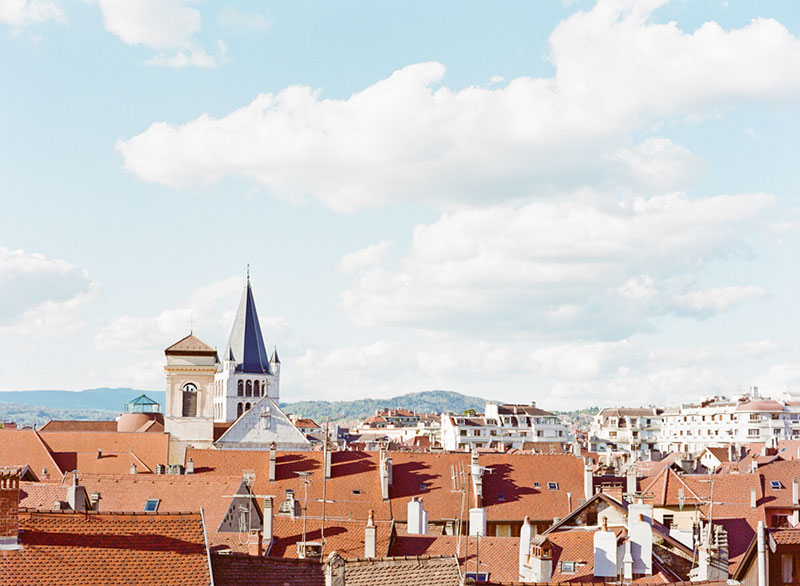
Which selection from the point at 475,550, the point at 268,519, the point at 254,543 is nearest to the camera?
the point at 254,543

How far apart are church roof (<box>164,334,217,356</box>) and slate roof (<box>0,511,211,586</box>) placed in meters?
102

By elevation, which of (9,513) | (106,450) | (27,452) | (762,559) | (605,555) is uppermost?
(106,450)

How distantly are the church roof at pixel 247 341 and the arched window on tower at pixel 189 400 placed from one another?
2669 centimetres

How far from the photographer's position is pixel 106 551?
85.9 feet

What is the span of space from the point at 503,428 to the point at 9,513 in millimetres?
155074

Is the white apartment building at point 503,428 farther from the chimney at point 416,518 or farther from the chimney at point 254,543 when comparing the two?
the chimney at point 254,543

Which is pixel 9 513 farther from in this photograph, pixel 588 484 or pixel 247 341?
pixel 247 341

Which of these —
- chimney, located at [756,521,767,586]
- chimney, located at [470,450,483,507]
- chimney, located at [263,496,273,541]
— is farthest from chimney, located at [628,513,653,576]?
chimney, located at [470,450,483,507]

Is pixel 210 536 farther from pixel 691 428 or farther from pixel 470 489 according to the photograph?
pixel 691 428

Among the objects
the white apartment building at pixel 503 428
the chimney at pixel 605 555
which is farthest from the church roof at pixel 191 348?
the chimney at pixel 605 555

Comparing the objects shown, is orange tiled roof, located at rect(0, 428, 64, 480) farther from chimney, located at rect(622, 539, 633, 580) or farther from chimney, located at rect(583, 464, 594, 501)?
chimney, located at rect(622, 539, 633, 580)

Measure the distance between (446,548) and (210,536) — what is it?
10.3 meters

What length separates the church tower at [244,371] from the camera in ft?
495

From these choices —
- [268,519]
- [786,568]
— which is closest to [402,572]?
[786,568]
